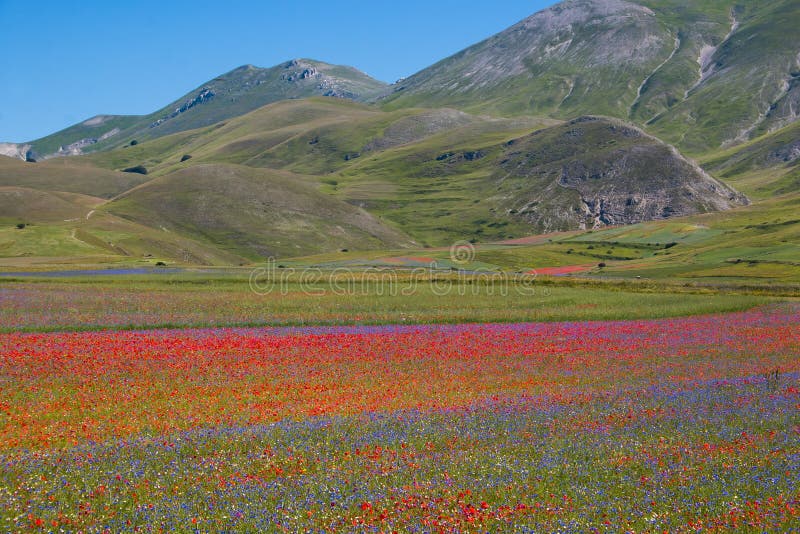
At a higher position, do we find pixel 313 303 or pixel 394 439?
pixel 394 439

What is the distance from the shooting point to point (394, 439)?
53.9 ft

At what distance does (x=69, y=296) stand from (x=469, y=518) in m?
50.7

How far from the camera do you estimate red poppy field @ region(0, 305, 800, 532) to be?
39.1 ft

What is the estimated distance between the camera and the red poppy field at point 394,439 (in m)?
11.9

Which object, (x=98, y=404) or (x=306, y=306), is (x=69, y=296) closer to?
(x=306, y=306)

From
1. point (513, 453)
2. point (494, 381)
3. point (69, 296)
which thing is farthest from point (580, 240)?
point (513, 453)

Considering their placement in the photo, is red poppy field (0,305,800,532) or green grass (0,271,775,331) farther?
green grass (0,271,775,331)

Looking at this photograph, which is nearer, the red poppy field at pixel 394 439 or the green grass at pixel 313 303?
the red poppy field at pixel 394 439

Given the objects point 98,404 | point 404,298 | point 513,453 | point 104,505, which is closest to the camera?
point 104,505

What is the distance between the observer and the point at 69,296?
176 ft

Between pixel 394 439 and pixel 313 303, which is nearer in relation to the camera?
pixel 394 439

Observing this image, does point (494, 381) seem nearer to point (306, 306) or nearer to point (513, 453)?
point (513, 453)

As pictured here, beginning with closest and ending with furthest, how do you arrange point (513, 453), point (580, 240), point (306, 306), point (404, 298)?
point (513, 453) < point (306, 306) < point (404, 298) < point (580, 240)

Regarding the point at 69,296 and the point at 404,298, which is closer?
the point at 69,296
